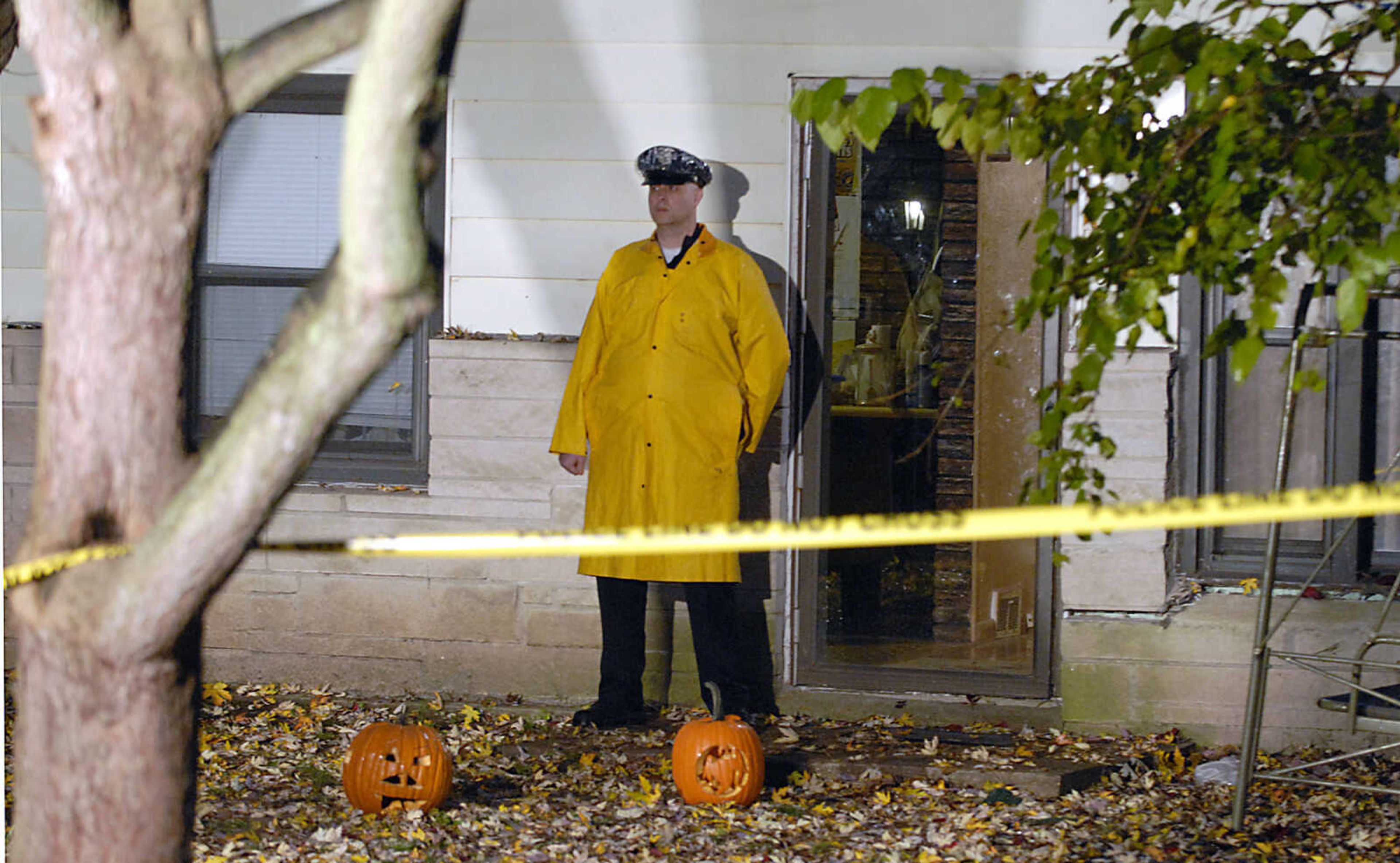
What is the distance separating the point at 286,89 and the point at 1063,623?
11.8 ft

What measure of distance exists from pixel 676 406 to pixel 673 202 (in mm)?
707

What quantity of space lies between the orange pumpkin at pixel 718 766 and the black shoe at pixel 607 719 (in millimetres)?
794

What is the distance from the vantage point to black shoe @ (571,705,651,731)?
4.91 m

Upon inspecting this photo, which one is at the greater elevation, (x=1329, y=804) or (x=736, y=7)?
(x=736, y=7)

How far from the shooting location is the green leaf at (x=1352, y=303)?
6.25ft

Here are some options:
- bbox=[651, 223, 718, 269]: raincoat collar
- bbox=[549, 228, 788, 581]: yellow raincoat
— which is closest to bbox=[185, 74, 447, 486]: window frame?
bbox=[549, 228, 788, 581]: yellow raincoat

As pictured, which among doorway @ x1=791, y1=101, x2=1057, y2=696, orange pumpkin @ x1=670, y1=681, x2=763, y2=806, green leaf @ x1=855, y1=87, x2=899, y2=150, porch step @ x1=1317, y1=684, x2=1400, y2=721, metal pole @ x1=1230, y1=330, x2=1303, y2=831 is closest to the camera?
green leaf @ x1=855, y1=87, x2=899, y2=150

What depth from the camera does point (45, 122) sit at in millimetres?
1667

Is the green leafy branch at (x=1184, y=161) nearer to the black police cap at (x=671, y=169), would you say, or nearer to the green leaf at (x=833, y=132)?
the green leaf at (x=833, y=132)

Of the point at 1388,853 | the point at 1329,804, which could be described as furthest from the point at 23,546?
the point at 1329,804

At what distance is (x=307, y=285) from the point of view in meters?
5.41

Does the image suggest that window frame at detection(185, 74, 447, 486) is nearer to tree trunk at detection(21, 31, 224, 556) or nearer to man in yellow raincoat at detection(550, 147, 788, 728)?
man in yellow raincoat at detection(550, 147, 788, 728)

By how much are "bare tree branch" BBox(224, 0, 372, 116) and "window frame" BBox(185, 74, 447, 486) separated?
362cm

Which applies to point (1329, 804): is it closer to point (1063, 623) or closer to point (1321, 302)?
point (1063, 623)
